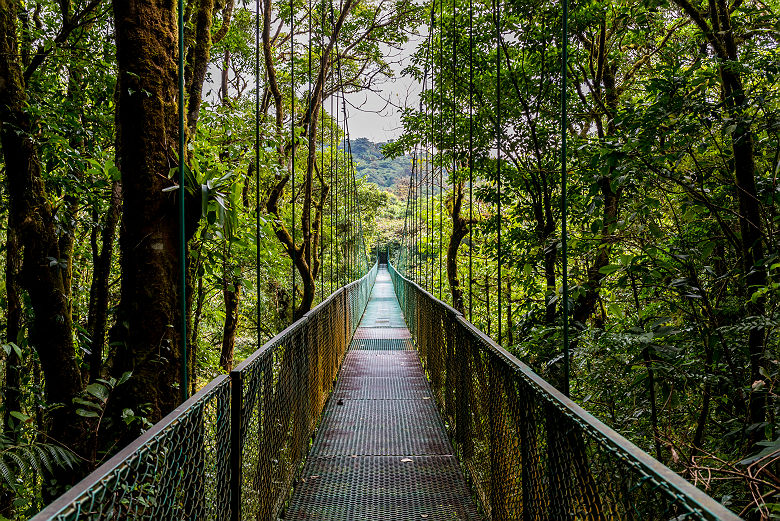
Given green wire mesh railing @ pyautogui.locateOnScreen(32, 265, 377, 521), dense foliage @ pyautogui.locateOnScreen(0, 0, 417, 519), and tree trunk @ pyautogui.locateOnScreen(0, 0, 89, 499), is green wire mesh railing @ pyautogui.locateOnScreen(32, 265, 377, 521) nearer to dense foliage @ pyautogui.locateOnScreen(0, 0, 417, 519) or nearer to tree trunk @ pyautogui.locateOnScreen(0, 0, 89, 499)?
dense foliage @ pyautogui.locateOnScreen(0, 0, 417, 519)

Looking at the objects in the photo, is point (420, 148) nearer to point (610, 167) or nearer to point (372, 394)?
point (372, 394)

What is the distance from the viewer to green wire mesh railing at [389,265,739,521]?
0.85 m

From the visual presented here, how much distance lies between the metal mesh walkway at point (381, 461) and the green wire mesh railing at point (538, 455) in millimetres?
141

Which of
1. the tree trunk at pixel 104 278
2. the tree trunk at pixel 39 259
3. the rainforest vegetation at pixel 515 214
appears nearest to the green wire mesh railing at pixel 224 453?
the rainforest vegetation at pixel 515 214

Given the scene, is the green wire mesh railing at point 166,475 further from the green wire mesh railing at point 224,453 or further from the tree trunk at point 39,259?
the tree trunk at point 39,259

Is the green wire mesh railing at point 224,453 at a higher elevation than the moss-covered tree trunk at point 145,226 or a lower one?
lower

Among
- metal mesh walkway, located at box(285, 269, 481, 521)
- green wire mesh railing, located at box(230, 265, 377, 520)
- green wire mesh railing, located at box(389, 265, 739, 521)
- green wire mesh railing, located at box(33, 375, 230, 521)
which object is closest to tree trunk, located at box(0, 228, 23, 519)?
green wire mesh railing, located at box(230, 265, 377, 520)

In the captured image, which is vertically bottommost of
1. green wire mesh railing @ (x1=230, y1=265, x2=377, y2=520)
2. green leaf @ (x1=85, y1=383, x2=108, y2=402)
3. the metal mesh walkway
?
Result: the metal mesh walkway

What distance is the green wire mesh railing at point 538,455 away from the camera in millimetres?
848

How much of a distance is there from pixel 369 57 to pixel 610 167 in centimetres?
619

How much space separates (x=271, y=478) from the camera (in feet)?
6.34

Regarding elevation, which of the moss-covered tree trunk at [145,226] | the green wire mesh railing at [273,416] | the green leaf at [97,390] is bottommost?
the green wire mesh railing at [273,416]

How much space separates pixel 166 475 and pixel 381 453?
6.45 ft

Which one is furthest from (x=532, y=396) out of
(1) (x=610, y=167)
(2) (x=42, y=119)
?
(2) (x=42, y=119)
